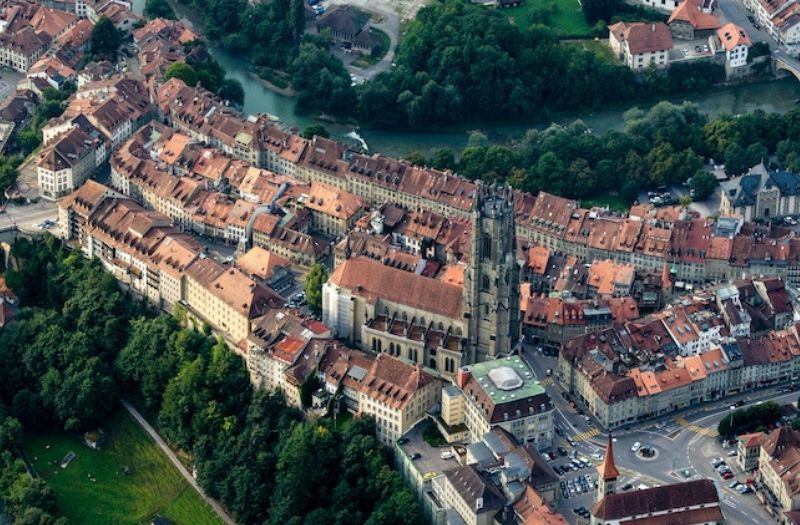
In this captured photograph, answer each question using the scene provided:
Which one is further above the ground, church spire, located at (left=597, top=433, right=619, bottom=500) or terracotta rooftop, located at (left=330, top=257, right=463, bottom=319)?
terracotta rooftop, located at (left=330, top=257, right=463, bottom=319)

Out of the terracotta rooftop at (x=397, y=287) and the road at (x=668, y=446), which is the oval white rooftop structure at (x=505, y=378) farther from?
the terracotta rooftop at (x=397, y=287)

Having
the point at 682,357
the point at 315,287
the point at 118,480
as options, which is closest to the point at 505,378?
the point at 682,357

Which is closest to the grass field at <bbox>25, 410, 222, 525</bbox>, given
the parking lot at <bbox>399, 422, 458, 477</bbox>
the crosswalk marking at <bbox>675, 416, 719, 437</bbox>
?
the parking lot at <bbox>399, 422, 458, 477</bbox>

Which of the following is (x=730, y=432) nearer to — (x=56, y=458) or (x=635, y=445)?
(x=635, y=445)

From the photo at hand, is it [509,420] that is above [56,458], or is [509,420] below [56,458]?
above

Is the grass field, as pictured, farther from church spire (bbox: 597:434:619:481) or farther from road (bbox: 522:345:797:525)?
church spire (bbox: 597:434:619:481)

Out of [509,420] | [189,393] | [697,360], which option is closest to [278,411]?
[189,393]

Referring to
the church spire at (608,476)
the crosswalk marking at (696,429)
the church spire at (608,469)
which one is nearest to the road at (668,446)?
the crosswalk marking at (696,429)
